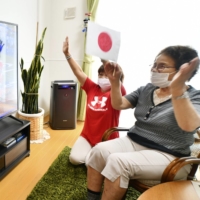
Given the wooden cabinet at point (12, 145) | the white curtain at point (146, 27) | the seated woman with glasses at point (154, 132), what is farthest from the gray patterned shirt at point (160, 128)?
the white curtain at point (146, 27)

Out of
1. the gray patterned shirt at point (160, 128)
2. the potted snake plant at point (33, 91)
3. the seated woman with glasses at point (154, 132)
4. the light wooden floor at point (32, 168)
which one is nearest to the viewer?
the seated woman with glasses at point (154, 132)

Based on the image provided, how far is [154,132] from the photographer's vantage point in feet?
3.65

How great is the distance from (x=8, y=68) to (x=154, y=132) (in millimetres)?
1482

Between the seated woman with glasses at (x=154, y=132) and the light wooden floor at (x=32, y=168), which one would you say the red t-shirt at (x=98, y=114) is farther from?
the light wooden floor at (x=32, y=168)

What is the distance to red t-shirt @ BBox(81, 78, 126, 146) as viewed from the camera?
64.4 inches

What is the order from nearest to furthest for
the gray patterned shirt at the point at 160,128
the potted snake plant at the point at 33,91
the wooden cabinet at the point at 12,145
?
the gray patterned shirt at the point at 160,128 < the wooden cabinet at the point at 12,145 < the potted snake plant at the point at 33,91

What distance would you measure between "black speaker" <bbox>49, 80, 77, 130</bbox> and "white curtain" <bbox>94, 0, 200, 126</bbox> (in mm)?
789

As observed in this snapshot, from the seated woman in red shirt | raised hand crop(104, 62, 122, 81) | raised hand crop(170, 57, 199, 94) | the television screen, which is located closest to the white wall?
the television screen

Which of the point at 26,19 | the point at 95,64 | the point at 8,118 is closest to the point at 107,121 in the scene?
the point at 8,118

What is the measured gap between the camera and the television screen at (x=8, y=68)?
1.55 m

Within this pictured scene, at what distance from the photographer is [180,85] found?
2.60ft

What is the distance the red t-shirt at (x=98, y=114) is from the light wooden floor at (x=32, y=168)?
53 centimetres

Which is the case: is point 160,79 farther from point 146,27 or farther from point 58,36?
point 58,36

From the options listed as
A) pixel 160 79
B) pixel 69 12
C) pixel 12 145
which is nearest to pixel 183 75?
pixel 160 79
